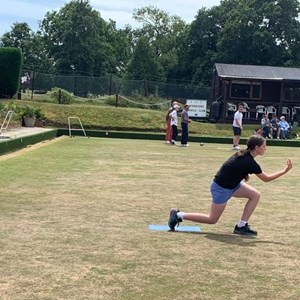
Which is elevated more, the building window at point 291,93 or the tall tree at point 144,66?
the tall tree at point 144,66

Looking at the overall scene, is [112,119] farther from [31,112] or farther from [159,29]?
[159,29]

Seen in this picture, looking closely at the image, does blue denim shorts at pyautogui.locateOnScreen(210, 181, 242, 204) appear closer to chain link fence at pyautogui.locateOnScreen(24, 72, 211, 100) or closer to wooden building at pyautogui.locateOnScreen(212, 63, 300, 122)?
wooden building at pyautogui.locateOnScreen(212, 63, 300, 122)

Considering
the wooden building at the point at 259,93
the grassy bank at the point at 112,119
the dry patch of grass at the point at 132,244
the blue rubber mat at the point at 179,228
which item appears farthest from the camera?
the wooden building at the point at 259,93

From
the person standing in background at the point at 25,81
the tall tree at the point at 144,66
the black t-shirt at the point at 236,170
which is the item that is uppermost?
the tall tree at the point at 144,66

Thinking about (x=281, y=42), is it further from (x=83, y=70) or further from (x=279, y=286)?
(x=279, y=286)

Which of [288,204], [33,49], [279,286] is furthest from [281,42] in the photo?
[279,286]

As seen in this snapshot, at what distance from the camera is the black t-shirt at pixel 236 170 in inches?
235

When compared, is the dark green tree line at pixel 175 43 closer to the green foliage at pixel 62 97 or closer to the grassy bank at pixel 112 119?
the green foliage at pixel 62 97

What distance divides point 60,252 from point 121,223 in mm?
1433

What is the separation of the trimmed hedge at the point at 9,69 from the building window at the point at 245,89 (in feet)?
44.9

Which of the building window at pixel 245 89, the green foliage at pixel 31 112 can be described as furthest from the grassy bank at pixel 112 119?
the building window at pixel 245 89

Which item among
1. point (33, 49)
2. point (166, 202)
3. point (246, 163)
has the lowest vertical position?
point (166, 202)

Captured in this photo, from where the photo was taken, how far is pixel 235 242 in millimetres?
5621

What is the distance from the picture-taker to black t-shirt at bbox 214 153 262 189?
5977mm
